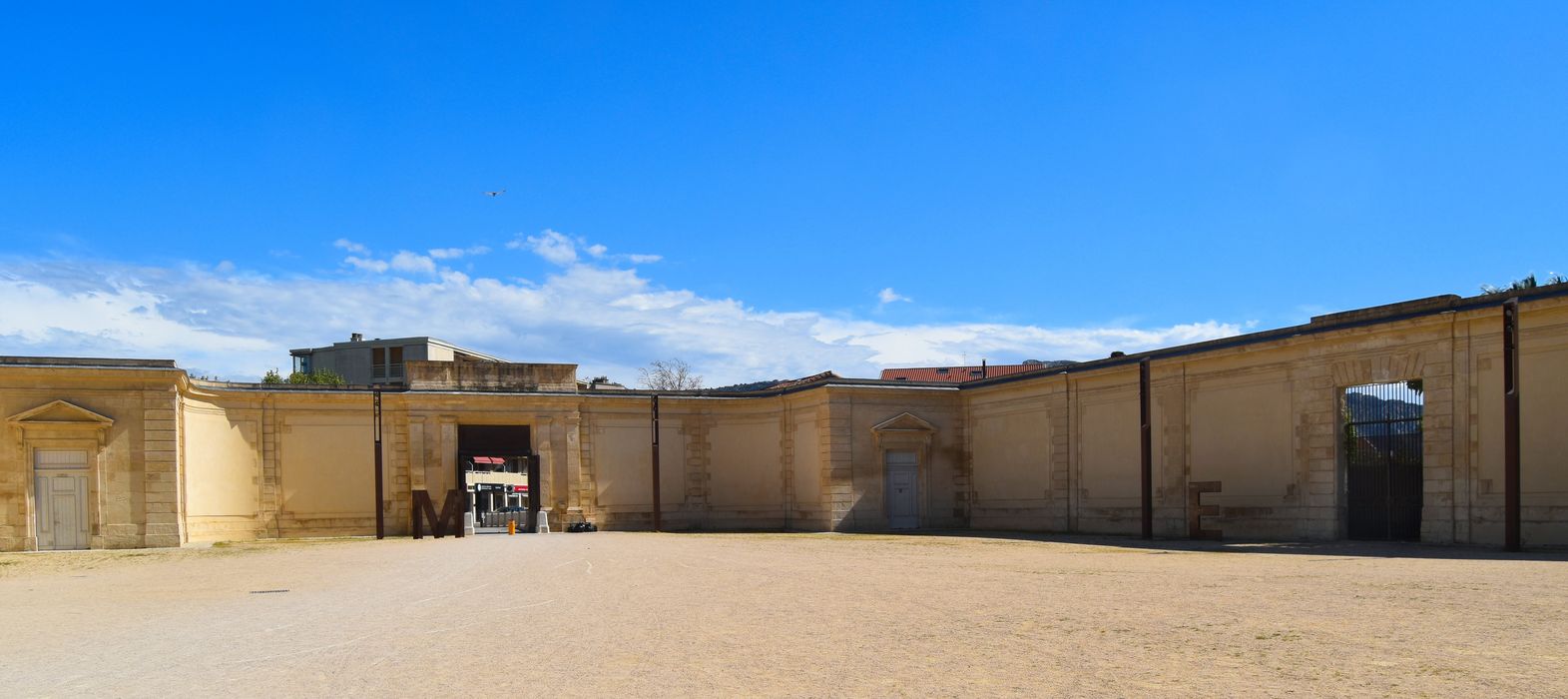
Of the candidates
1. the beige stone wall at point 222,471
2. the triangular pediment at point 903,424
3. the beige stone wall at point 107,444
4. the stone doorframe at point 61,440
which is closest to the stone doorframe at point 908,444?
the triangular pediment at point 903,424

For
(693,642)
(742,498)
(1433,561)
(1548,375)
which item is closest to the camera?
(693,642)

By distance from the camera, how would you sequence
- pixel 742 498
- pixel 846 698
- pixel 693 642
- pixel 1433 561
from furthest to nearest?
pixel 742 498 < pixel 1433 561 < pixel 693 642 < pixel 846 698

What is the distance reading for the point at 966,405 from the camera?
36.2 meters

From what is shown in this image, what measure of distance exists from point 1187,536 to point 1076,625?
725 inches

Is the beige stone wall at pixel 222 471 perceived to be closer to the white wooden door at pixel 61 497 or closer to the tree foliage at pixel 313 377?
the white wooden door at pixel 61 497

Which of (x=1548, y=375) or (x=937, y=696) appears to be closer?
(x=937, y=696)

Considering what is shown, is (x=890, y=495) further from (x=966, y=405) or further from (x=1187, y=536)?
(x=1187, y=536)

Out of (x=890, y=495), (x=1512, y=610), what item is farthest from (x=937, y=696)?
(x=890, y=495)

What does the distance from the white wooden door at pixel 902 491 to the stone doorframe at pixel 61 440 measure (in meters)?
20.9

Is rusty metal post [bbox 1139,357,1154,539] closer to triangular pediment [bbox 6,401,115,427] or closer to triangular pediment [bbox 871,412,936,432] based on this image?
triangular pediment [bbox 871,412,936,432]

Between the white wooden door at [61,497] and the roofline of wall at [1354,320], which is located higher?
the roofline of wall at [1354,320]

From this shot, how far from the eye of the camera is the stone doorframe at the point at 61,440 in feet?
90.9

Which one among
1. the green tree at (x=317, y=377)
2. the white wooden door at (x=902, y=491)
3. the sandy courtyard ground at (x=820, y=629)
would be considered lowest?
the white wooden door at (x=902, y=491)

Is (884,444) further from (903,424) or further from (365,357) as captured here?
(365,357)
